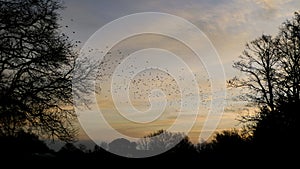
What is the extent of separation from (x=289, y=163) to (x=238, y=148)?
211 inches

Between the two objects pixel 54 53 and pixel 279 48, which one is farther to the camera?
pixel 279 48

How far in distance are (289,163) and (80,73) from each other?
1138 cm

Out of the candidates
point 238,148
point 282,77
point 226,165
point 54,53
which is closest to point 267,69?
point 282,77

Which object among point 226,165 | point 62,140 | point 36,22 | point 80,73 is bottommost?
point 226,165

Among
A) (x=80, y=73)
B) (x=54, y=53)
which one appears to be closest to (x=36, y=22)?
(x=54, y=53)

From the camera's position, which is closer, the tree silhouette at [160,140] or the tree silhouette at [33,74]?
the tree silhouette at [33,74]

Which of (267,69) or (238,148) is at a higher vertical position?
(267,69)

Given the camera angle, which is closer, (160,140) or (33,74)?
(33,74)

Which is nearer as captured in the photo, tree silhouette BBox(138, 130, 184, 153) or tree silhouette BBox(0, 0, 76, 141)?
tree silhouette BBox(0, 0, 76, 141)

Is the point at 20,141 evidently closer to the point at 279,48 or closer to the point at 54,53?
the point at 54,53

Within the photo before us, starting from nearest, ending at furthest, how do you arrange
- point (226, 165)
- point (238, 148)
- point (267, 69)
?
point (226, 165) → point (238, 148) → point (267, 69)

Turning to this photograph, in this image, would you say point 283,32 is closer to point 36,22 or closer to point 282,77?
point 282,77

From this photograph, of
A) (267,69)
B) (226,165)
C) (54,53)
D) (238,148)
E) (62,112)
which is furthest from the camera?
(267,69)

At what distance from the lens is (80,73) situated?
60.3ft
